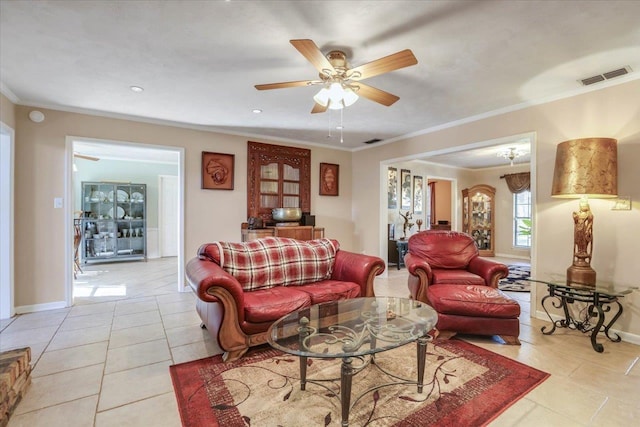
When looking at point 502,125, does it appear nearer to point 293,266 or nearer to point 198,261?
point 293,266

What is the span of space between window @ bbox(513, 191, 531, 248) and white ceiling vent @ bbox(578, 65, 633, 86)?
5236 mm

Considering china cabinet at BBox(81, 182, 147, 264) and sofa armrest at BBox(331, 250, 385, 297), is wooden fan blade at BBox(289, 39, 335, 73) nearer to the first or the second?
sofa armrest at BBox(331, 250, 385, 297)

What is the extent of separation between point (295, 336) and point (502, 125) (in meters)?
3.56

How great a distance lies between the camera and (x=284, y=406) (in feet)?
5.75

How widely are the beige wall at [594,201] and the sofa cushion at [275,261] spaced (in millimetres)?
2392

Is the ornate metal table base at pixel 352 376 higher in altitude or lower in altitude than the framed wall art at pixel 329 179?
lower

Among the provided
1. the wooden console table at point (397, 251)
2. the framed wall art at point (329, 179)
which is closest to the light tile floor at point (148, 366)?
the wooden console table at point (397, 251)

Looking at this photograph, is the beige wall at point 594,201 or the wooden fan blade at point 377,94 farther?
the beige wall at point 594,201

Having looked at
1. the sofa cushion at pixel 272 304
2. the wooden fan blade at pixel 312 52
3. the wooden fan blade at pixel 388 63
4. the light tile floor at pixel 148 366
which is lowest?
the light tile floor at pixel 148 366

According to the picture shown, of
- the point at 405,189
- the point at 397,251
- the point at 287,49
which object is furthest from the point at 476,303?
the point at 405,189

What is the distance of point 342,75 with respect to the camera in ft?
7.38

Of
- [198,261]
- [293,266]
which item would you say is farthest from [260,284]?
[198,261]

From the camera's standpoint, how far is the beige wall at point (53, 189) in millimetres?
3494

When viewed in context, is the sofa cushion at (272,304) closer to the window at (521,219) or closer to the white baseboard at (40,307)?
the white baseboard at (40,307)
